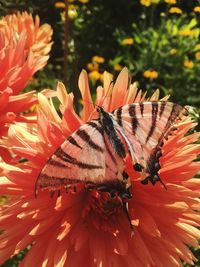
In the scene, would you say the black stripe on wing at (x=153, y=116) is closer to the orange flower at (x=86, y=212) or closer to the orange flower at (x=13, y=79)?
the orange flower at (x=86, y=212)

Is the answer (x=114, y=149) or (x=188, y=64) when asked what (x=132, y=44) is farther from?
(x=114, y=149)

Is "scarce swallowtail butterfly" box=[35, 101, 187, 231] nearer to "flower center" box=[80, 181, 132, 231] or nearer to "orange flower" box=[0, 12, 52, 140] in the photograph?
"flower center" box=[80, 181, 132, 231]

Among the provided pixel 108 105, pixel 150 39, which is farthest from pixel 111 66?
pixel 108 105

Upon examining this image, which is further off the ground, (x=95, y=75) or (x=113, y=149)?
(x=95, y=75)

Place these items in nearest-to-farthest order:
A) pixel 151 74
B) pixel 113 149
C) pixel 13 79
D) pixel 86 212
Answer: pixel 113 149
pixel 86 212
pixel 13 79
pixel 151 74

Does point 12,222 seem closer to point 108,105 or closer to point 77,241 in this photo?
point 77,241

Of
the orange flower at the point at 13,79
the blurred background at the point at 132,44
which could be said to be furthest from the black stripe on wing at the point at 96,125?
the blurred background at the point at 132,44

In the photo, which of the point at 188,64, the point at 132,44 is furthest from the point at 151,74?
the point at 132,44

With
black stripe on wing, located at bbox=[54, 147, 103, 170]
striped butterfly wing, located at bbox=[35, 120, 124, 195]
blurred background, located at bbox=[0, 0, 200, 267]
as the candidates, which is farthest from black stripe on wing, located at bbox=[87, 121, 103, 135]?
blurred background, located at bbox=[0, 0, 200, 267]
